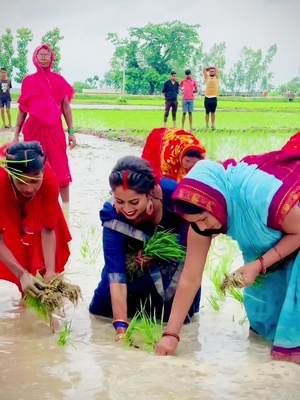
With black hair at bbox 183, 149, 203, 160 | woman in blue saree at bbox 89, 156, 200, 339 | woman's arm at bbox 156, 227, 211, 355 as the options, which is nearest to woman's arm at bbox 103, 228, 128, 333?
woman in blue saree at bbox 89, 156, 200, 339

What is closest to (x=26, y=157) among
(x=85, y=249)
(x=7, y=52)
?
(x=85, y=249)

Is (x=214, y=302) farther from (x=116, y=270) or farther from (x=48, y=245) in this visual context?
(x=48, y=245)

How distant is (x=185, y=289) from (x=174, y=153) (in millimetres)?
1325

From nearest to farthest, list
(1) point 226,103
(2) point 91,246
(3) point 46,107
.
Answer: (2) point 91,246
(3) point 46,107
(1) point 226,103

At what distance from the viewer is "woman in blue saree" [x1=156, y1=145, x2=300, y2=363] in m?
2.49

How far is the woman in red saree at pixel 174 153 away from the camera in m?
3.83

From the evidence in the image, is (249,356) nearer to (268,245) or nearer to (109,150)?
(268,245)

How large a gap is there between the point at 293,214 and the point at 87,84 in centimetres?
7396

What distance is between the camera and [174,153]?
12.7 ft

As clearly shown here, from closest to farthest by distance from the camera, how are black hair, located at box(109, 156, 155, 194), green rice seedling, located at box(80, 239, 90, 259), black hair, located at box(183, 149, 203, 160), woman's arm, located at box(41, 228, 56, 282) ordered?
black hair, located at box(109, 156, 155, 194) → woman's arm, located at box(41, 228, 56, 282) → black hair, located at box(183, 149, 203, 160) → green rice seedling, located at box(80, 239, 90, 259)

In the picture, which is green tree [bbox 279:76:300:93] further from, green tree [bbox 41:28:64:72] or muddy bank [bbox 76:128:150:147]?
muddy bank [bbox 76:128:150:147]

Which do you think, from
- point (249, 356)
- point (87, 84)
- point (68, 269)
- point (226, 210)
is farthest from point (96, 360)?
point (87, 84)

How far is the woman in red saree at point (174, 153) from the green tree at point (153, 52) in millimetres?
43562

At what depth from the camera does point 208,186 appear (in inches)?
98.1
